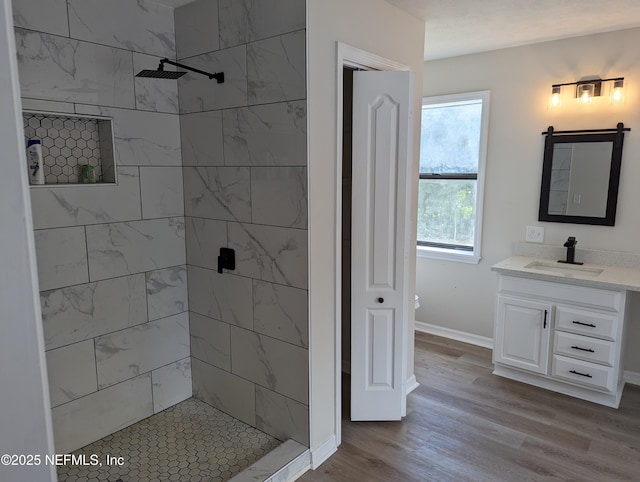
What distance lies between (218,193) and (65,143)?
84 centimetres

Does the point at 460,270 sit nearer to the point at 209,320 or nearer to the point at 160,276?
the point at 209,320

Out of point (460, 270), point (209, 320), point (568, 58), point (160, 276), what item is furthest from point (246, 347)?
point (568, 58)

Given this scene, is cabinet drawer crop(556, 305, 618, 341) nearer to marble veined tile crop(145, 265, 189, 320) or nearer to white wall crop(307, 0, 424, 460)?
white wall crop(307, 0, 424, 460)

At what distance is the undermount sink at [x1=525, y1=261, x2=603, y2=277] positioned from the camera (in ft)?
10.5

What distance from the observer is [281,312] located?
93.4 inches

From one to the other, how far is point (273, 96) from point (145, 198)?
1015mm

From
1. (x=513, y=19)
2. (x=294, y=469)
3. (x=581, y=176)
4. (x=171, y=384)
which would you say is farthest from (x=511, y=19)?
(x=171, y=384)

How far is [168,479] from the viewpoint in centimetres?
220

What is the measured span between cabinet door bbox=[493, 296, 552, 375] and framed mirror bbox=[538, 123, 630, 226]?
807 millimetres

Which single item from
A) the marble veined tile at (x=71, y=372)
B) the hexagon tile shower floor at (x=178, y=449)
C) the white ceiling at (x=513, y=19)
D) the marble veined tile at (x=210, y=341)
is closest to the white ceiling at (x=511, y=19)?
the white ceiling at (x=513, y=19)

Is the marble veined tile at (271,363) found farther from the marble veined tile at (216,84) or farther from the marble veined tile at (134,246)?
the marble veined tile at (216,84)

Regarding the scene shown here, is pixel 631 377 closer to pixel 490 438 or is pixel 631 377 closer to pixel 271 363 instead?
pixel 490 438

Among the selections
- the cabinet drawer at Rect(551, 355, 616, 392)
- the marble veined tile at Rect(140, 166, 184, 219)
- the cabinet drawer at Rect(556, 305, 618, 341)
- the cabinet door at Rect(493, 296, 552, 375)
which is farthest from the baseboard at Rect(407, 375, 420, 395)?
the marble veined tile at Rect(140, 166, 184, 219)

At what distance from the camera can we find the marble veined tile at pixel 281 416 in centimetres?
238
